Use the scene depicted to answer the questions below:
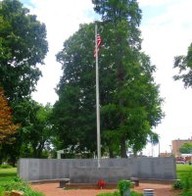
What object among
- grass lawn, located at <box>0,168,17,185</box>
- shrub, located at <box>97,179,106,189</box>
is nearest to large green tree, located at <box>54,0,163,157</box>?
grass lawn, located at <box>0,168,17,185</box>

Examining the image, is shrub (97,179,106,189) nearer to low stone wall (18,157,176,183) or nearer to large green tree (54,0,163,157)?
low stone wall (18,157,176,183)

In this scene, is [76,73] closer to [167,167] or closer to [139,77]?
[139,77]

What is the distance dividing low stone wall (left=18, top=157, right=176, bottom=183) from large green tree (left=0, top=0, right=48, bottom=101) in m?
9.49

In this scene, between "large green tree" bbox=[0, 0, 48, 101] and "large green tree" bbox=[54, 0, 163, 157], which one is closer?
"large green tree" bbox=[54, 0, 163, 157]

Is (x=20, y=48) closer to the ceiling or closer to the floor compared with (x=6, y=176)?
closer to the ceiling

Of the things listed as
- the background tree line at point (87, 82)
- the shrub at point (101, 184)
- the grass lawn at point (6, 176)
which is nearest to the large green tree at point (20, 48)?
the background tree line at point (87, 82)

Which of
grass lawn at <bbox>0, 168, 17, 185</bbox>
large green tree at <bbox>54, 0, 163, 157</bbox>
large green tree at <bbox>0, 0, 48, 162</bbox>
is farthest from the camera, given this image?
large green tree at <bbox>0, 0, 48, 162</bbox>

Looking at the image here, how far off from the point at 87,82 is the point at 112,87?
8.64 feet

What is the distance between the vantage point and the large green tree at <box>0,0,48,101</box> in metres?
42.2

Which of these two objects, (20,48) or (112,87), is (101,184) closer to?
(112,87)

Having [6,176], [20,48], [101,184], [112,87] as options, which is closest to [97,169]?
[101,184]

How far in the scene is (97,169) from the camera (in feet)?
92.5

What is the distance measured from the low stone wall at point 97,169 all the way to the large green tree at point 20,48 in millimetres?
9487

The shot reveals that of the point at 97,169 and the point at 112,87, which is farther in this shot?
the point at 112,87
